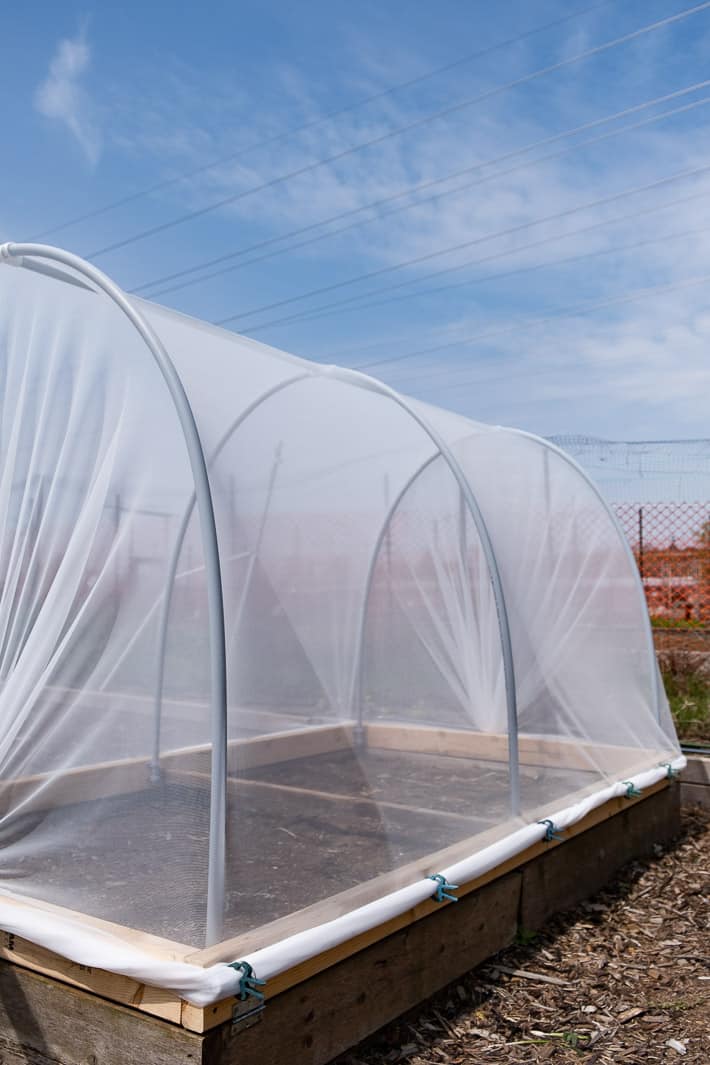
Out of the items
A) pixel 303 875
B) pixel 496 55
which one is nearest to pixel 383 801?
pixel 303 875

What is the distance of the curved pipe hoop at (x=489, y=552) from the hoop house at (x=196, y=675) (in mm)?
14

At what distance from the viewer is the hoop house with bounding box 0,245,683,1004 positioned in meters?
2.72

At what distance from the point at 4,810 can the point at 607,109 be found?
10253 mm

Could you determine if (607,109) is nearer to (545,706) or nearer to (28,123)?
(28,123)

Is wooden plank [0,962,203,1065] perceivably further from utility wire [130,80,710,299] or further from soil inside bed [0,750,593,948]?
utility wire [130,80,710,299]

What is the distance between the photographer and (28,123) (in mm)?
8016

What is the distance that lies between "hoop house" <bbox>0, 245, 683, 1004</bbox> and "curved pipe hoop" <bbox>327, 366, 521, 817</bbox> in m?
0.01

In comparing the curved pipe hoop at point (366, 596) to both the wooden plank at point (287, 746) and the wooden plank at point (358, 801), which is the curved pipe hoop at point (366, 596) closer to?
the wooden plank at point (287, 746)

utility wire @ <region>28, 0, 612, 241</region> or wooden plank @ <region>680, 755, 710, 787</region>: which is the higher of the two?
utility wire @ <region>28, 0, 612, 241</region>

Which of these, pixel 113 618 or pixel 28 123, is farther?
pixel 28 123

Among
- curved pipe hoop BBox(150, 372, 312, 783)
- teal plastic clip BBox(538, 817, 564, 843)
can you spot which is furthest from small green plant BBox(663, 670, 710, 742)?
curved pipe hoop BBox(150, 372, 312, 783)

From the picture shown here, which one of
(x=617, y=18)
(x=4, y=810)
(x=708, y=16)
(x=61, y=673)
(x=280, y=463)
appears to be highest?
(x=617, y=18)

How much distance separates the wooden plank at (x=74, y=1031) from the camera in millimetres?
2420

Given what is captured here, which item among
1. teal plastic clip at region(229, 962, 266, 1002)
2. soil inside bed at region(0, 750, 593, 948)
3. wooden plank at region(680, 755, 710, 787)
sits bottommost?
wooden plank at region(680, 755, 710, 787)
